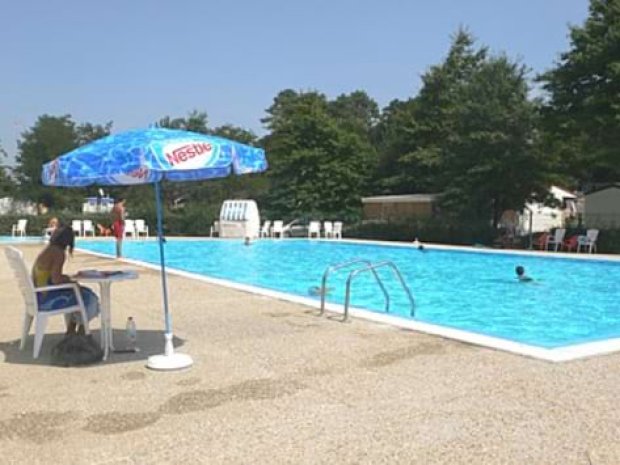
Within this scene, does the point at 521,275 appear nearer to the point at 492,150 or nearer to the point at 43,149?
the point at 492,150

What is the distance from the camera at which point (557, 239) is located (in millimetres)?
23953

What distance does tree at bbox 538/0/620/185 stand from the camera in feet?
75.7

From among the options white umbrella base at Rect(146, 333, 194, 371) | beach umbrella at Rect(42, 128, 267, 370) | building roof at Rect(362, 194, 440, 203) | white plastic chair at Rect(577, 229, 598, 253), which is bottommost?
white umbrella base at Rect(146, 333, 194, 371)

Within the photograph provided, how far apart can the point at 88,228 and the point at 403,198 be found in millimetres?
16110

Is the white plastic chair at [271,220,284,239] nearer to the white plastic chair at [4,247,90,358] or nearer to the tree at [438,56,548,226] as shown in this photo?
the tree at [438,56,548,226]

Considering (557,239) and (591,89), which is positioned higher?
(591,89)

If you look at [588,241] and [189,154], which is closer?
[189,154]

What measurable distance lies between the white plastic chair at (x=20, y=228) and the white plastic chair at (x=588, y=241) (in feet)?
83.5

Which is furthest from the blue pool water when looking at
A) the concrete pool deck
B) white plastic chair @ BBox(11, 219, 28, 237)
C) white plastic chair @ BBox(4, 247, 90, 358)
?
white plastic chair @ BBox(11, 219, 28, 237)

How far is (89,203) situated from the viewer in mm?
42938

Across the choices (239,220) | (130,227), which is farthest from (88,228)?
(239,220)

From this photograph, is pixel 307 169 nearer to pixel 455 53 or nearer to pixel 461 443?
pixel 455 53

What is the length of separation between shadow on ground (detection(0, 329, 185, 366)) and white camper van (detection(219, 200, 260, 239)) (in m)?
24.7

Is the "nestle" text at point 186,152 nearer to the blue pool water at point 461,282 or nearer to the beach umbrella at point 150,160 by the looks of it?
the beach umbrella at point 150,160
